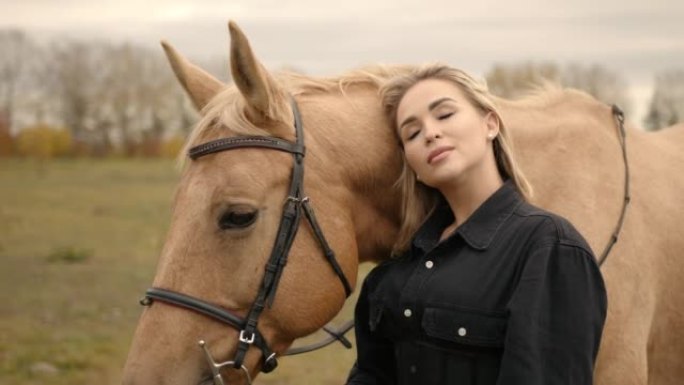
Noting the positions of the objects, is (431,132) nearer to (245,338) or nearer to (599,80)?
(245,338)

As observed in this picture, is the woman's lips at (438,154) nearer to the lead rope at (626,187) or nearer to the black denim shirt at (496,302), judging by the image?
the black denim shirt at (496,302)

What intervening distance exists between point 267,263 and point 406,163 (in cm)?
72

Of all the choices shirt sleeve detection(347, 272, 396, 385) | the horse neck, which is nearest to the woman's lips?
the horse neck

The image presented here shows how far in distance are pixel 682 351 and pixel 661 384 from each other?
0.19 metres

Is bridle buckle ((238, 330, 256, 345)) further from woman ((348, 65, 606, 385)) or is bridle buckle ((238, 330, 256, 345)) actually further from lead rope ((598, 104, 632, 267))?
lead rope ((598, 104, 632, 267))

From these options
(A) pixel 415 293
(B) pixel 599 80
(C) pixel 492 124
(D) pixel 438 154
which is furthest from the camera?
(B) pixel 599 80

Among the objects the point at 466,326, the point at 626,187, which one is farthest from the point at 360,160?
the point at 626,187

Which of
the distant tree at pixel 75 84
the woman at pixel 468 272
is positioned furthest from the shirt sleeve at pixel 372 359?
the distant tree at pixel 75 84

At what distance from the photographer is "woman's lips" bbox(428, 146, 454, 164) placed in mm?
2702

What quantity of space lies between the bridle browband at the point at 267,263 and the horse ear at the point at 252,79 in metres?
0.12

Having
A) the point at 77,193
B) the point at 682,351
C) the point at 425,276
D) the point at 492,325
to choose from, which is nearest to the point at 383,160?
the point at 425,276

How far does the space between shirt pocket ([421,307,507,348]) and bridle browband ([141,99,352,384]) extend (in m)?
0.52

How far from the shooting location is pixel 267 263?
274 cm

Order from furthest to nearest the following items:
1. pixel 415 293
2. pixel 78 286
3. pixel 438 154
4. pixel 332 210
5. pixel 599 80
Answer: pixel 599 80, pixel 78 286, pixel 332 210, pixel 438 154, pixel 415 293
